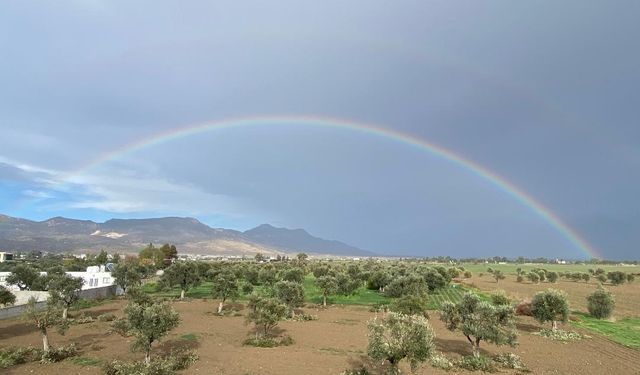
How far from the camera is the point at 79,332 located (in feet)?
153

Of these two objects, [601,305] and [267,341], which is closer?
[267,341]

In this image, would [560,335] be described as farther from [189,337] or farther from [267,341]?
[189,337]

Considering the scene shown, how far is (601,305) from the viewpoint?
61625 mm

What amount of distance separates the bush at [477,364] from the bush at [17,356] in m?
34.4

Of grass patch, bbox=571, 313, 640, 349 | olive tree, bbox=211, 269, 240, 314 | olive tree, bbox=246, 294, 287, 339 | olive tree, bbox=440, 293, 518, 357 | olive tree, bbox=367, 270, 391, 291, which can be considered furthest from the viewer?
olive tree, bbox=367, 270, 391, 291

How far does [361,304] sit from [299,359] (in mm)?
43409

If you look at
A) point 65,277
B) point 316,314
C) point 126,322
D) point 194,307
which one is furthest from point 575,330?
point 65,277

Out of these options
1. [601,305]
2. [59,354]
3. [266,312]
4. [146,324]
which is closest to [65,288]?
[59,354]

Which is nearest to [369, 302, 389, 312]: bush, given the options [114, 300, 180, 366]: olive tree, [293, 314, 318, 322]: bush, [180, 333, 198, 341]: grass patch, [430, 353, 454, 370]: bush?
[293, 314, 318, 322]: bush

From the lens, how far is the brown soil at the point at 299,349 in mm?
32781

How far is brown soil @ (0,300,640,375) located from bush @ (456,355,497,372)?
6.48 ft

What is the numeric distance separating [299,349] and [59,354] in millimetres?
20149

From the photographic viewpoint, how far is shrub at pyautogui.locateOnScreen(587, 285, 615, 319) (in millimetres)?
61203

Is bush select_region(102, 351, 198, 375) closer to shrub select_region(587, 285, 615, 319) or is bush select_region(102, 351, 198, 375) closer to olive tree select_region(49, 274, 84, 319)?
olive tree select_region(49, 274, 84, 319)
